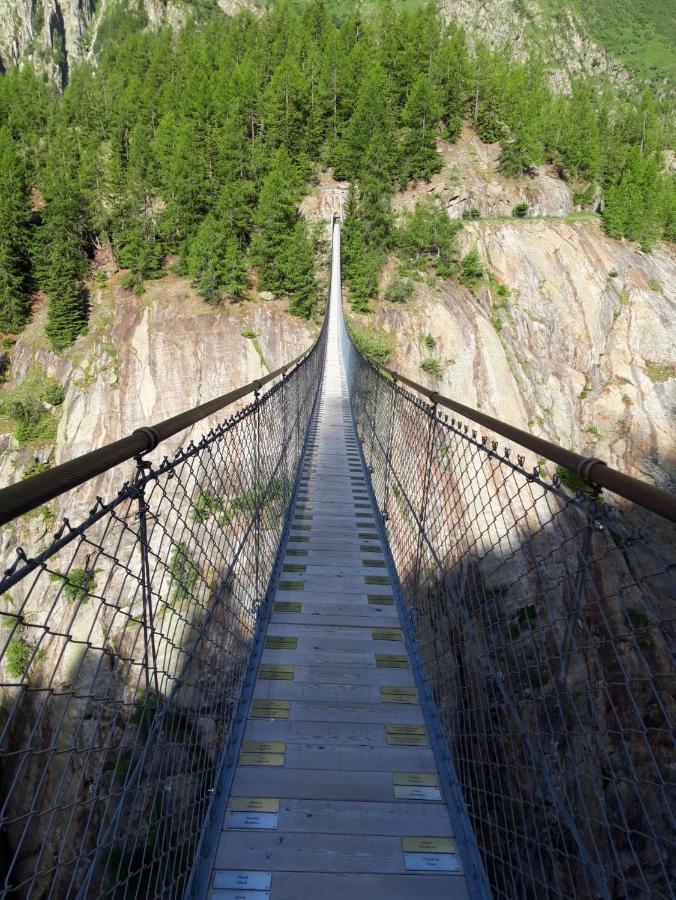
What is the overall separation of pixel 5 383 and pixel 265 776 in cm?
1945

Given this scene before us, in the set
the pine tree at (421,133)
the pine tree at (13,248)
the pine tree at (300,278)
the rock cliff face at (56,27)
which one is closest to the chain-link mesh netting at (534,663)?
the pine tree at (300,278)

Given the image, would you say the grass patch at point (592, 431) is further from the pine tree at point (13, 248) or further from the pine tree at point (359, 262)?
the pine tree at point (13, 248)

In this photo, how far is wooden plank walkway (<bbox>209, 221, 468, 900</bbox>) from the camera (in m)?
1.58

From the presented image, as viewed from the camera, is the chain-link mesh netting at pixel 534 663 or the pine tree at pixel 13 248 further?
the pine tree at pixel 13 248

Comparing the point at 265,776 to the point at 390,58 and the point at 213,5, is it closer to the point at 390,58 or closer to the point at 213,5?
the point at 390,58

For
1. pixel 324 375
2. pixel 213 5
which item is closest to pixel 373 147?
pixel 324 375

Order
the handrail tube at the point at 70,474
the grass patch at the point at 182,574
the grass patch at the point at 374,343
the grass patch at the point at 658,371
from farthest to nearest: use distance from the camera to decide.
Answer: the grass patch at the point at 658,371
the grass patch at the point at 374,343
the grass patch at the point at 182,574
the handrail tube at the point at 70,474

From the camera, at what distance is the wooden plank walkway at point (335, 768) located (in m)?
1.58

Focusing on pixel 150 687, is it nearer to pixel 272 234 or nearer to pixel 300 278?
pixel 300 278

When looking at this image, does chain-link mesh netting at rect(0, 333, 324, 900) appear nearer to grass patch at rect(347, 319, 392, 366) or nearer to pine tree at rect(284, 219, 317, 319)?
grass patch at rect(347, 319, 392, 366)

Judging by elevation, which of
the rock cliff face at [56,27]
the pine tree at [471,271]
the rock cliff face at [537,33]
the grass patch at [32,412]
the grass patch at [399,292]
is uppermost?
the rock cliff face at [537,33]

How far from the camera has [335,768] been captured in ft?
6.23

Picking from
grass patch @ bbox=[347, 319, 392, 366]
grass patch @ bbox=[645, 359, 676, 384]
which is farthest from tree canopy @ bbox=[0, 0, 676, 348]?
grass patch @ bbox=[645, 359, 676, 384]

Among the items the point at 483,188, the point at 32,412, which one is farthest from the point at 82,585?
the point at 483,188
